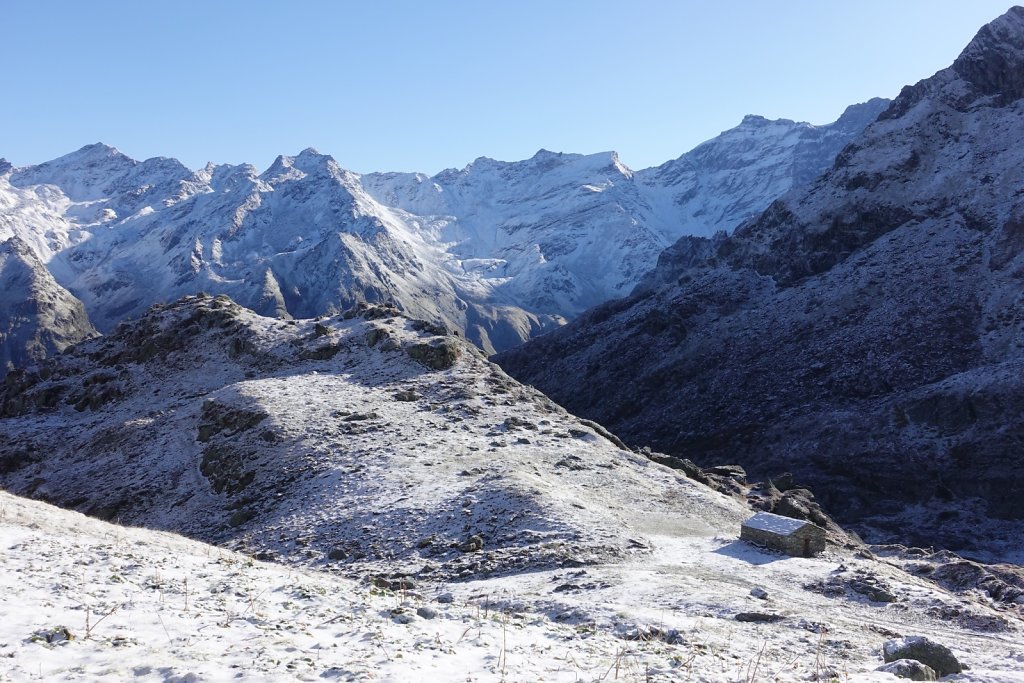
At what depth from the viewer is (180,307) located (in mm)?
66188

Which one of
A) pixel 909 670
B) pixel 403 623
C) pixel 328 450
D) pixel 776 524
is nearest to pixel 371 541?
pixel 328 450

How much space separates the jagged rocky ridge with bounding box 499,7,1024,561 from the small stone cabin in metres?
29.7

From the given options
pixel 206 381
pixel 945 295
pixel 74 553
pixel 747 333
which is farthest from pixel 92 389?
pixel 945 295

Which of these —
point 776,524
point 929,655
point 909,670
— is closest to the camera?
point 909,670

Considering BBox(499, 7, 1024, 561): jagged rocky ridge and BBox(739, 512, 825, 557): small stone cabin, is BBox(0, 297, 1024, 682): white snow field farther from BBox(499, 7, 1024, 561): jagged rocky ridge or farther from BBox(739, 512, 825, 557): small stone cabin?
BBox(499, 7, 1024, 561): jagged rocky ridge

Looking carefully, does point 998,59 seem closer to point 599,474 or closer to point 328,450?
point 599,474

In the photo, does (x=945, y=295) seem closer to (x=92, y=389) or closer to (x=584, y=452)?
(x=584, y=452)

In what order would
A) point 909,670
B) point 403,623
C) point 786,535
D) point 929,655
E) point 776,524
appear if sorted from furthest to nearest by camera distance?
point 776,524
point 786,535
point 929,655
point 403,623
point 909,670

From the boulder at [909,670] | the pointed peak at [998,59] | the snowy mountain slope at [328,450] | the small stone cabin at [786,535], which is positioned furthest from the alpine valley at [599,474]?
the small stone cabin at [786,535]

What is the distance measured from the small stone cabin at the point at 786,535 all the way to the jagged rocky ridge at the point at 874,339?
29735 mm

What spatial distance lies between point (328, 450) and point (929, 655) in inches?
1253

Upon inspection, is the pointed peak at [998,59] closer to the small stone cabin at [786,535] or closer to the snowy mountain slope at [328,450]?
the snowy mountain slope at [328,450]

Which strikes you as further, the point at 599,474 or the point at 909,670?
the point at 599,474

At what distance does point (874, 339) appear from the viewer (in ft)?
281
